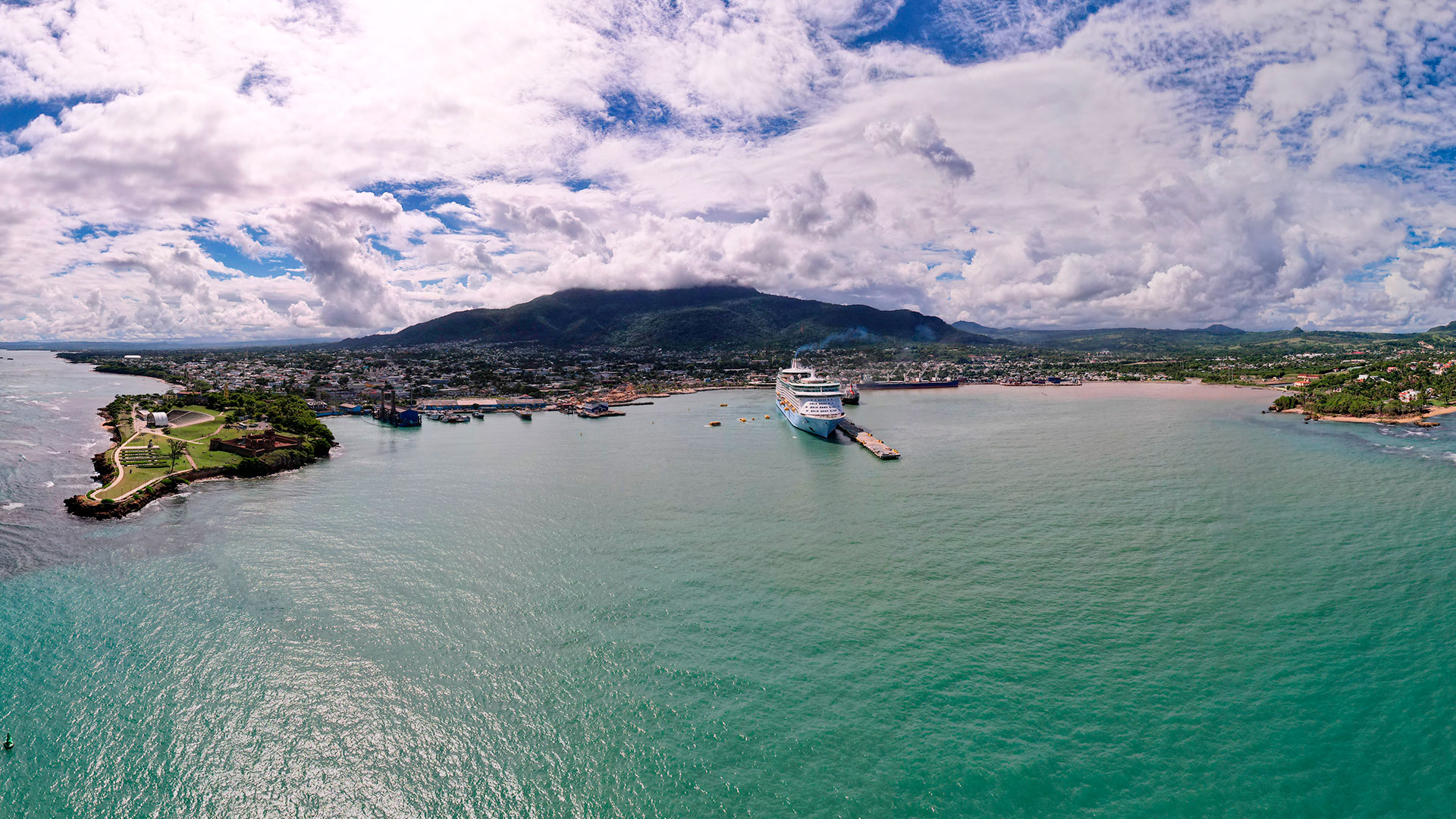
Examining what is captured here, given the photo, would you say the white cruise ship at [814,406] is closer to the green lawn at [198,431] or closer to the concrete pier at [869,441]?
the concrete pier at [869,441]

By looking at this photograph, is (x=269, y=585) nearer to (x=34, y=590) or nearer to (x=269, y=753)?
(x=34, y=590)

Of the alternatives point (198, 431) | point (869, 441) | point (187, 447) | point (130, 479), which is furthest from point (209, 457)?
point (869, 441)

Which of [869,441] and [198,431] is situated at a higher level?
[198,431]

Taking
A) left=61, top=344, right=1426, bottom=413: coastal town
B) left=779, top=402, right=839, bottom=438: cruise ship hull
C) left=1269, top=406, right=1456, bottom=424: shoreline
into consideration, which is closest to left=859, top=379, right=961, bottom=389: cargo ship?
left=61, top=344, right=1426, bottom=413: coastal town

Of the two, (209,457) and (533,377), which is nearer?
(209,457)

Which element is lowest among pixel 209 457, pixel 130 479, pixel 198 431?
pixel 130 479

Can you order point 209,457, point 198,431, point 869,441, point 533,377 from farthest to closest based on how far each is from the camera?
point 533,377 → point 869,441 → point 198,431 → point 209,457

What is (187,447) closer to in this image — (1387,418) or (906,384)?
(906,384)

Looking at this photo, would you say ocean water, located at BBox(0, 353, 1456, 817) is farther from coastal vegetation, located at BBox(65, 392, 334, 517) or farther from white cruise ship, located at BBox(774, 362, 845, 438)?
white cruise ship, located at BBox(774, 362, 845, 438)
